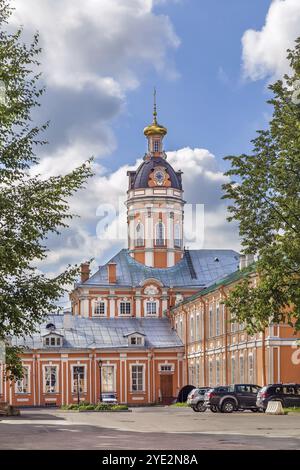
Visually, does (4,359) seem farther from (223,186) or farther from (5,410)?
(5,410)

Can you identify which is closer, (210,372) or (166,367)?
(210,372)

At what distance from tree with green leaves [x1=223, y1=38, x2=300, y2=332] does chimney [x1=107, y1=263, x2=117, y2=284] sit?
54.6m

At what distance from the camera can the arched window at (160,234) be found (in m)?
94.9

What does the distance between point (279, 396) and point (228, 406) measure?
326 centimetres

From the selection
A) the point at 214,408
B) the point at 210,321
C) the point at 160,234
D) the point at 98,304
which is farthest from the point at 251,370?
the point at 160,234

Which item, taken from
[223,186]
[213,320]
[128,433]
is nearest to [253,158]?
[223,186]

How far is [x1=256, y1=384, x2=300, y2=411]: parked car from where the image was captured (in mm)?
44406

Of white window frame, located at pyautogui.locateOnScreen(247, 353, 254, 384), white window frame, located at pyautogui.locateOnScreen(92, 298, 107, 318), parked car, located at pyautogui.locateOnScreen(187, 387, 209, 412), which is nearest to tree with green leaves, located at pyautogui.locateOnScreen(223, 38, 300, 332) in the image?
parked car, located at pyautogui.locateOnScreen(187, 387, 209, 412)

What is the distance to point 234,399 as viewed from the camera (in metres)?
→ 46.9

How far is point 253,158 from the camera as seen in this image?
3872cm

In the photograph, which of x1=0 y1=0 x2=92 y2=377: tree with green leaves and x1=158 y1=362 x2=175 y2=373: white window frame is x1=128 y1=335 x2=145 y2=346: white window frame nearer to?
x1=158 y1=362 x2=175 y2=373: white window frame

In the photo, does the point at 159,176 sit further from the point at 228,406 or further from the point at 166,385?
the point at 228,406

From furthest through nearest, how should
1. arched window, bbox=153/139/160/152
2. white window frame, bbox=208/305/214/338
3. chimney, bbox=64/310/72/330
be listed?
arched window, bbox=153/139/160/152, chimney, bbox=64/310/72/330, white window frame, bbox=208/305/214/338

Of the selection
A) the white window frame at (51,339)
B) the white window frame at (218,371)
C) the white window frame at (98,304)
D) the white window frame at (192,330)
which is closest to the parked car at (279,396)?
the white window frame at (218,371)
